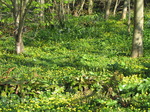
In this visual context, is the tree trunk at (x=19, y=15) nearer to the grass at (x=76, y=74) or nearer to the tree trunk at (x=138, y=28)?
the grass at (x=76, y=74)

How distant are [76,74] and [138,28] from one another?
3.92 metres

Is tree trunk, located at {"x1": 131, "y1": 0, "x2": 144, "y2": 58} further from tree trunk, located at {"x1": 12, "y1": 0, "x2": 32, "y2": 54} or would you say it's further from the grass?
tree trunk, located at {"x1": 12, "y1": 0, "x2": 32, "y2": 54}

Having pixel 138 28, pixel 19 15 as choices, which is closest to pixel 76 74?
pixel 138 28

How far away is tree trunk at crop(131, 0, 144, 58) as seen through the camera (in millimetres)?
9281

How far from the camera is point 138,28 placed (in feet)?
31.0

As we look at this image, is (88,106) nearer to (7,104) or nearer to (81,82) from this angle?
(81,82)

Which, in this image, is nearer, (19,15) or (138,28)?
(138,28)

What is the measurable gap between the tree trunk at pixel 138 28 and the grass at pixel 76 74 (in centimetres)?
40

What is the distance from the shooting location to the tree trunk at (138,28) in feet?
30.5

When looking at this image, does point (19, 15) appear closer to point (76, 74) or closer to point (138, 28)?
point (76, 74)

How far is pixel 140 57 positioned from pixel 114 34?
5.10 m

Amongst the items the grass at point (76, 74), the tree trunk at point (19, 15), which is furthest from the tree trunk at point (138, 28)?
the tree trunk at point (19, 15)

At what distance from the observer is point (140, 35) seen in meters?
9.54

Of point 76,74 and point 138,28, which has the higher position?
point 138,28
